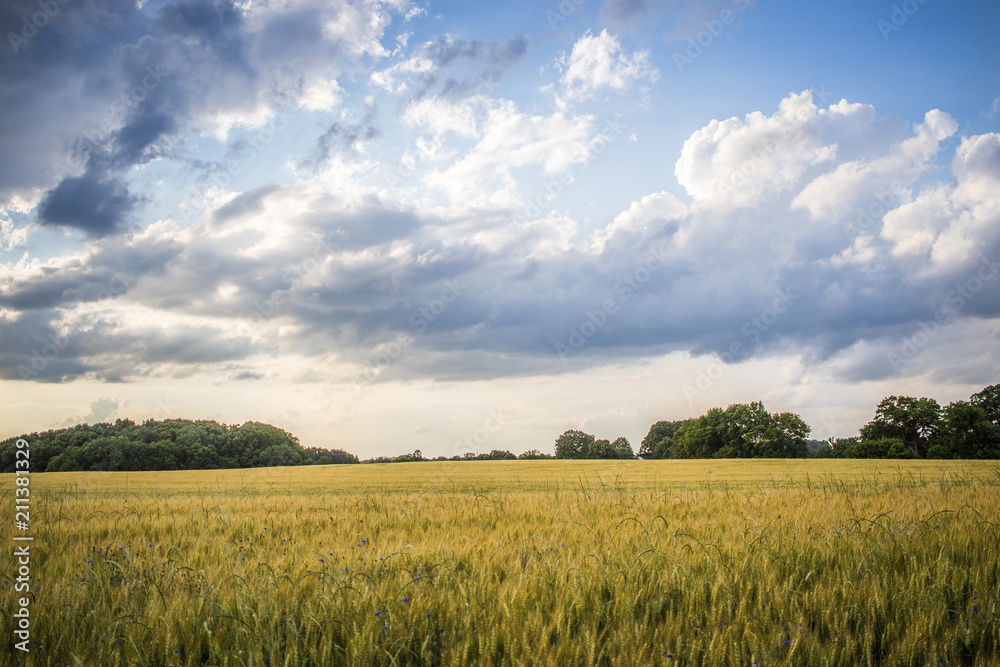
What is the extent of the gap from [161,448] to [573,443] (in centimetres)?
8439

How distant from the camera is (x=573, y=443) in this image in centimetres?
11694

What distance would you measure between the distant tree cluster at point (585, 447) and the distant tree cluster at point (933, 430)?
145ft

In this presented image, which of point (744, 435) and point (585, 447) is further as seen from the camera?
point (585, 447)

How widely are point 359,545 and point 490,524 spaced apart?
198 cm

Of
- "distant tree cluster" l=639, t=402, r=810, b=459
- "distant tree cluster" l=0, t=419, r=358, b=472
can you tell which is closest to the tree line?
"distant tree cluster" l=639, t=402, r=810, b=459

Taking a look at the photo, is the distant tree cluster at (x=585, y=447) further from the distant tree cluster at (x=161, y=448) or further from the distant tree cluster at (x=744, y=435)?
the distant tree cluster at (x=161, y=448)

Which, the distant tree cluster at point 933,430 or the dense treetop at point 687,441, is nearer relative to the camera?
the dense treetop at point 687,441

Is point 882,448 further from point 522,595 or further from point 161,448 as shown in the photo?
point 161,448

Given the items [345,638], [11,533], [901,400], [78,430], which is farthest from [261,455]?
[901,400]

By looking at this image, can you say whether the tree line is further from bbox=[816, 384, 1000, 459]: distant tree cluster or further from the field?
the field

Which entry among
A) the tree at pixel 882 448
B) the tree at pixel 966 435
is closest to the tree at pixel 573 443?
the tree at pixel 882 448

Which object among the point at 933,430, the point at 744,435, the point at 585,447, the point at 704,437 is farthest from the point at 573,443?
the point at 933,430

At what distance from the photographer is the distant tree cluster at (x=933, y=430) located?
68.6 m

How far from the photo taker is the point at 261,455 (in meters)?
62.9
